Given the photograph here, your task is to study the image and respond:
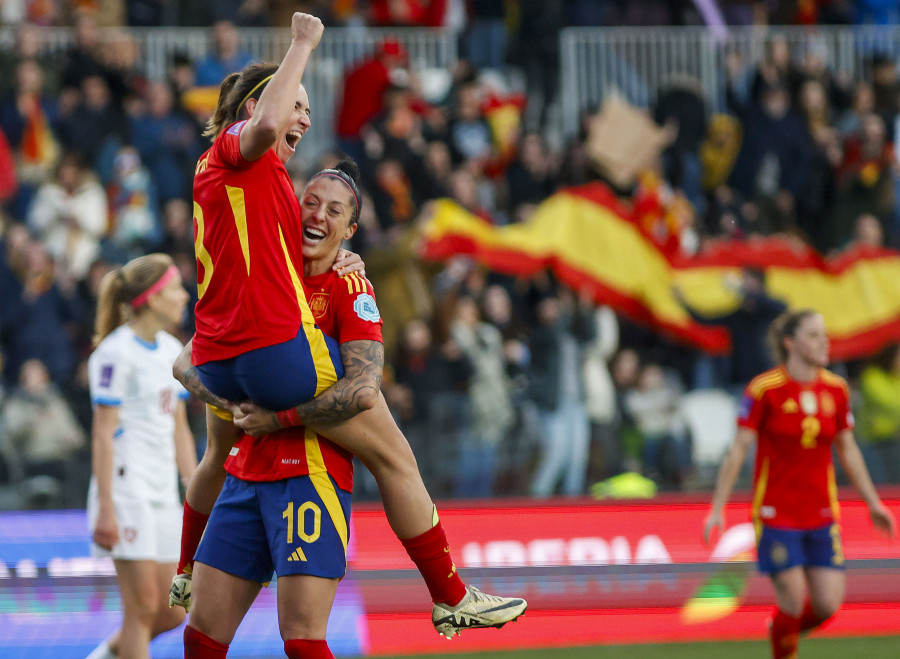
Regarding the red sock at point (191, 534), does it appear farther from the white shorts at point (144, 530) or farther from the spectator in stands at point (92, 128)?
the spectator in stands at point (92, 128)

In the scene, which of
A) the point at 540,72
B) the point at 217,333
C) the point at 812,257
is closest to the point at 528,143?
the point at 540,72

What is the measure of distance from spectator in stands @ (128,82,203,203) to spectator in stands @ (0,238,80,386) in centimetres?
151

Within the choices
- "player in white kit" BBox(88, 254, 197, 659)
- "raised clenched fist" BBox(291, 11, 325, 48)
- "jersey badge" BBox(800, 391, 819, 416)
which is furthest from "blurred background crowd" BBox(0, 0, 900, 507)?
"raised clenched fist" BBox(291, 11, 325, 48)

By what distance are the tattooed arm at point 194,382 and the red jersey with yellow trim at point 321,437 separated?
17cm

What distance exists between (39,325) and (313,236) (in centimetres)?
687

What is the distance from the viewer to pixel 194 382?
4.54 metres

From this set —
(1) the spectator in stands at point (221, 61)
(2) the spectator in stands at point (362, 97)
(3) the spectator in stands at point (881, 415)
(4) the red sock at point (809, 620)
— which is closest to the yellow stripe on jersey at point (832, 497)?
(4) the red sock at point (809, 620)

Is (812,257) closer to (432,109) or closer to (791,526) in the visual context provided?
(432,109)

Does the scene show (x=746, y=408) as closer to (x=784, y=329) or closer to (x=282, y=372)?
(x=784, y=329)

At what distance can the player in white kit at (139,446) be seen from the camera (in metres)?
6.29

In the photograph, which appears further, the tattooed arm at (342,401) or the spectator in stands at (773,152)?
the spectator in stands at (773,152)

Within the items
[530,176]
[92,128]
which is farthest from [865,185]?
[92,128]

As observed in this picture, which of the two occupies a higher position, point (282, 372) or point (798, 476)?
point (282, 372)

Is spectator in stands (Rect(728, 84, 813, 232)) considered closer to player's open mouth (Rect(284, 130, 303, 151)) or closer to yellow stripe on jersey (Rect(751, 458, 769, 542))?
yellow stripe on jersey (Rect(751, 458, 769, 542))
